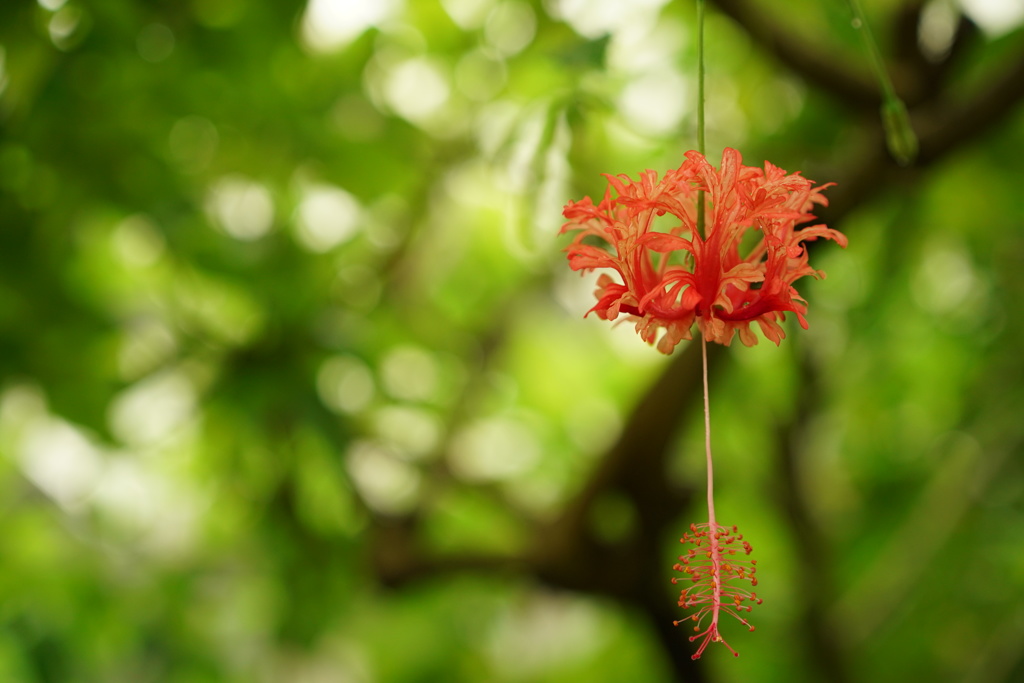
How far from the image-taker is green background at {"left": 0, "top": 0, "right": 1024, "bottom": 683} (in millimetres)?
1229

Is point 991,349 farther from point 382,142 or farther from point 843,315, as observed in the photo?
point 382,142

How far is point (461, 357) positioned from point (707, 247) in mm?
1580

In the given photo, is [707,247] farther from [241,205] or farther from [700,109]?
[241,205]

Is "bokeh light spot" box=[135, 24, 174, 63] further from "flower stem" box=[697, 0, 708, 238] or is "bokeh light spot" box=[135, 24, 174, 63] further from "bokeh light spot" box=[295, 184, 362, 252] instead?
"flower stem" box=[697, 0, 708, 238]

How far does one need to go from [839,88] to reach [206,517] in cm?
170

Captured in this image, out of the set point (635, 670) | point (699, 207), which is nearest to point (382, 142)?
point (699, 207)

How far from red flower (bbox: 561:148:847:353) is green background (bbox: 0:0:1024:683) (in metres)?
0.34

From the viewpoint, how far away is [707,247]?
563 mm

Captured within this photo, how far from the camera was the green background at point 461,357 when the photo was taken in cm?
123

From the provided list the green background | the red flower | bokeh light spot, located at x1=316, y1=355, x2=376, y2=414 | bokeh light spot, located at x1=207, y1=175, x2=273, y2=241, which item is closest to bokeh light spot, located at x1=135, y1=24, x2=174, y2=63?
the green background

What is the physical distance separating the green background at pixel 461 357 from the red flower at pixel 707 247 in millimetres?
336

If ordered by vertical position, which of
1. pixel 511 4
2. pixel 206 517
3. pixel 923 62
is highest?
pixel 923 62

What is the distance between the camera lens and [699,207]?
0.57 metres

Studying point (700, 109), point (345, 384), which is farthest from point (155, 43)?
point (700, 109)
